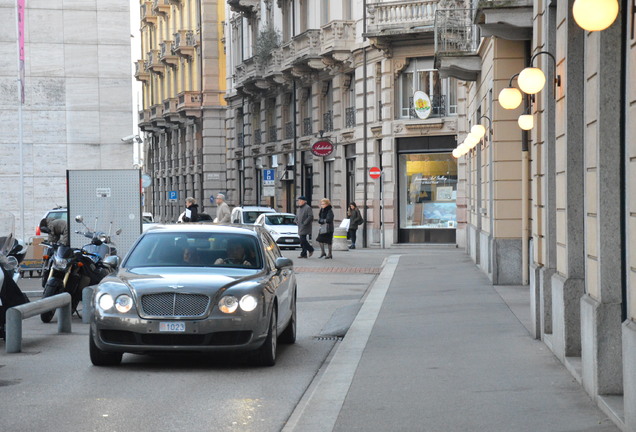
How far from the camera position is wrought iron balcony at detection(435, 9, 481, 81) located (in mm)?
25422

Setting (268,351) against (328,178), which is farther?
(328,178)

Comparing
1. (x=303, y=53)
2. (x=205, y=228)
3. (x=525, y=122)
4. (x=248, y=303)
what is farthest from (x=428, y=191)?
(x=248, y=303)

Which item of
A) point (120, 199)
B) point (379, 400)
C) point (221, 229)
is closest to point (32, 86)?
point (120, 199)

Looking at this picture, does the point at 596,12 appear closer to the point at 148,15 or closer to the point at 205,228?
the point at 205,228

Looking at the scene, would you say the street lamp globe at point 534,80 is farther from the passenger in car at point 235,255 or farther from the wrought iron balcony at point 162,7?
the wrought iron balcony at point 162,7

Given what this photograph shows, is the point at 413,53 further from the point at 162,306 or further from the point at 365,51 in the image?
the point at 162,306

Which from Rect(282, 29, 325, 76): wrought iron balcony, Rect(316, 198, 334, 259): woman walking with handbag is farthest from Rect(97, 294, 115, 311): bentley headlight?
Rect(282, 29, 325, 76): wrought iron balcony

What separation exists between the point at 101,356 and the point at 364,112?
31.3 metres

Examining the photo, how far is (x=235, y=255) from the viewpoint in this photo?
1222 centimetres

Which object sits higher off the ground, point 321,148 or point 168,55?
point 168,55

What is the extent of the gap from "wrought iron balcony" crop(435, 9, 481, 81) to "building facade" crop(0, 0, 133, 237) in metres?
13.5

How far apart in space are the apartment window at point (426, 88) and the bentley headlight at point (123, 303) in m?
29.1

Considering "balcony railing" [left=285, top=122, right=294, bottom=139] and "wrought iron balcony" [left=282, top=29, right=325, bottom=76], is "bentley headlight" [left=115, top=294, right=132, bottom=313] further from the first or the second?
"balcony railing" [left=285, top=122, right=294, bottom=139]

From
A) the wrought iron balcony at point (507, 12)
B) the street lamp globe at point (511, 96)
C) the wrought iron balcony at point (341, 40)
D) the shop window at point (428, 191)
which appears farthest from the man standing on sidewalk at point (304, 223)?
the street lamp globe at point (511, 96)
